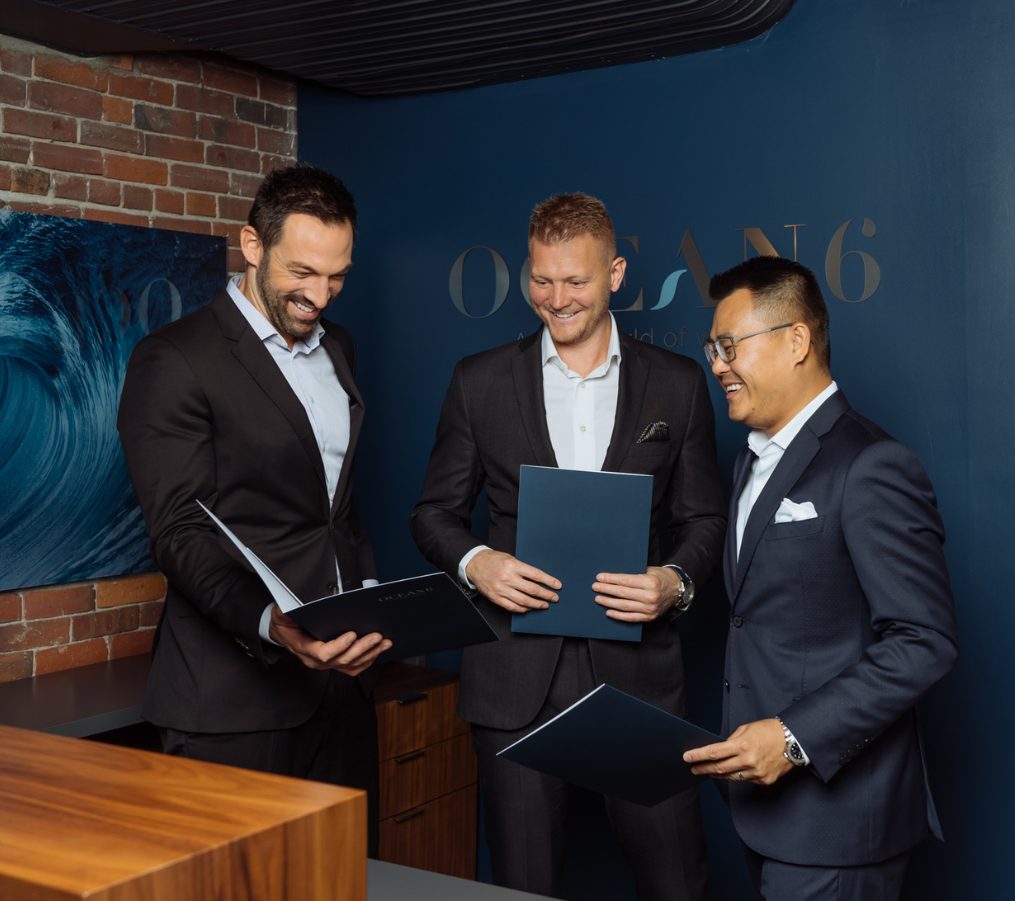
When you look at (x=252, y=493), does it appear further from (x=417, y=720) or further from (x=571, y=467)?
(x=417, y=720)

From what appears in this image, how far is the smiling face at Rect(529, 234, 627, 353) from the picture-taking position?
115 inches

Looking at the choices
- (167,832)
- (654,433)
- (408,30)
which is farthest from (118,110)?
(167,832)

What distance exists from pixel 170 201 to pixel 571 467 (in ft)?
6.93

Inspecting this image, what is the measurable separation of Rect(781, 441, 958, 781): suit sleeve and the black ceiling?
6.07 feet

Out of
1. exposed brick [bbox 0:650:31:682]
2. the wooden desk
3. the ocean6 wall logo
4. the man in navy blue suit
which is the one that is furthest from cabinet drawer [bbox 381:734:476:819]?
the wooden desk

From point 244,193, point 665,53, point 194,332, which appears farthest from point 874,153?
point 244,193

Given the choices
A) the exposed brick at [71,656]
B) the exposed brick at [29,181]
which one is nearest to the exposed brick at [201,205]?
the exposed brick at [29,181]

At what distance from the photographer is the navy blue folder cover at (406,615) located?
2188mm

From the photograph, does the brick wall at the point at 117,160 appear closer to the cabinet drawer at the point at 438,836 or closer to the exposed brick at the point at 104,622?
the exposed brick at the point at 104,622

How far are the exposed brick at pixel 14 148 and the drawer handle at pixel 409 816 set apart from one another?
249 centimetres

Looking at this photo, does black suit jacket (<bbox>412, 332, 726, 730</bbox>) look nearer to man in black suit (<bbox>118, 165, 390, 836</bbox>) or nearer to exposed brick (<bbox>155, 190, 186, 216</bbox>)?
man in black suit (<bbox>118, 165, 390, 836</bbox>)

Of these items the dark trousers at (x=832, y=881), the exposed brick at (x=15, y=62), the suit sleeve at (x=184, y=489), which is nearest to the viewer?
the dark trousers at (x=832, y=881)

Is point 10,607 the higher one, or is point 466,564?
point 466,564

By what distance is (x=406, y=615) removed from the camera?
2336 millimetres
